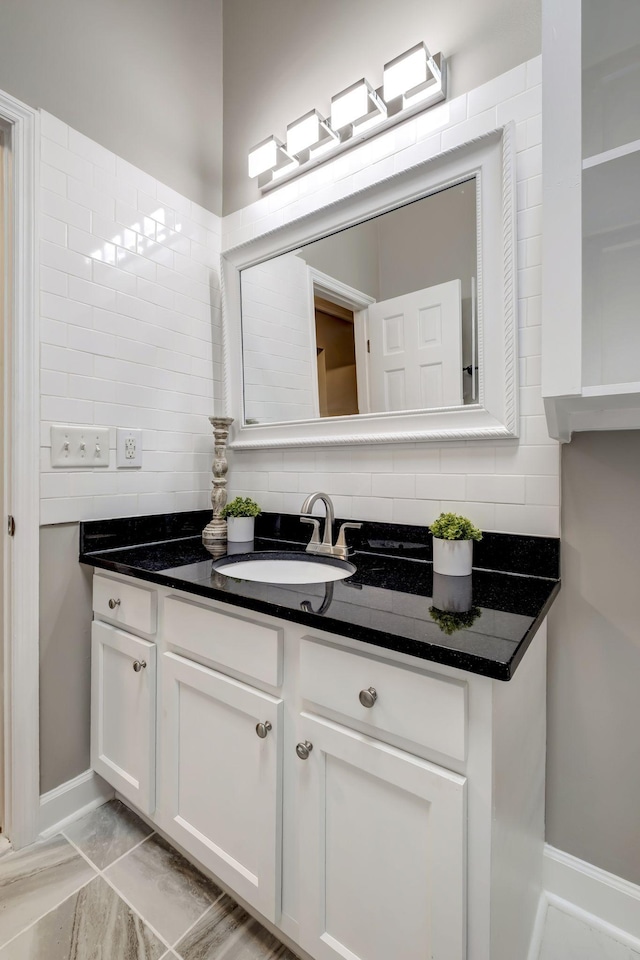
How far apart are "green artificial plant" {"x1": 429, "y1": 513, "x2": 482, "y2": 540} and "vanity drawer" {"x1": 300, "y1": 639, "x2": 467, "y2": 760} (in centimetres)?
40

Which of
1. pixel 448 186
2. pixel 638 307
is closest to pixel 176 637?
pixel 638 307

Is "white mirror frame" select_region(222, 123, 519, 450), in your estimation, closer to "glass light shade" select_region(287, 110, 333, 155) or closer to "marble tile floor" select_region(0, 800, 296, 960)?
"glass light shade" select_region(287, 110, 333, 155)

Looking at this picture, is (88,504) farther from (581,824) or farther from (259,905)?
(581,824)

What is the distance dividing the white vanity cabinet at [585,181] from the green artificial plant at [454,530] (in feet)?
0.98

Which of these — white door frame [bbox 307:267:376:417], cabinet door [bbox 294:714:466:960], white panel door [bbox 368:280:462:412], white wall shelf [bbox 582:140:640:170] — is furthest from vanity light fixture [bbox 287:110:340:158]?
cabinet door [bbox 294:714:466:960]

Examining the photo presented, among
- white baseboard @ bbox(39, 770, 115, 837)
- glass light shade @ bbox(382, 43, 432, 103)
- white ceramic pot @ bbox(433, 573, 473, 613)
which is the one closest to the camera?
white ceramic pot @ bbox(433, 573, 473, 613)

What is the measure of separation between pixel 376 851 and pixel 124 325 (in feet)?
5.16

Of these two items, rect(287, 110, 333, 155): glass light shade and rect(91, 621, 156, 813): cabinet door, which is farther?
rect(287, 110, 333, 155): glass light shade

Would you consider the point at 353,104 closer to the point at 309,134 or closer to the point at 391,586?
the point at 309,134

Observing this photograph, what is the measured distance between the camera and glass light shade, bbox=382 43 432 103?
1233 mm

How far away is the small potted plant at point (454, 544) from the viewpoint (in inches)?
42.7

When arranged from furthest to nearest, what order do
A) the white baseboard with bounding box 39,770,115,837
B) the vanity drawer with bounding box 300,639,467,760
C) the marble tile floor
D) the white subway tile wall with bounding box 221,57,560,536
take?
the white baseboard with bounding box 39,770,115,837 → the white subway tile wall with bounding box 221,57,560,536 → the marble tile floor → the vanity drawer with bounding box 300,639,467,760

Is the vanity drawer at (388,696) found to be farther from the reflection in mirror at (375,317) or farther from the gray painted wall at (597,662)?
the reflection in mirror at (375,317)

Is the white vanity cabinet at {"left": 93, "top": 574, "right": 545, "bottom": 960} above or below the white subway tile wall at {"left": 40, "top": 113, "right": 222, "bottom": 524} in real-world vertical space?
below
